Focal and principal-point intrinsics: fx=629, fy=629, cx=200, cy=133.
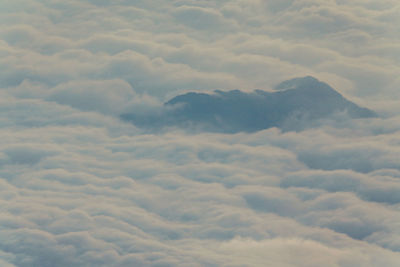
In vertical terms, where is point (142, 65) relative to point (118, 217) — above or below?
above

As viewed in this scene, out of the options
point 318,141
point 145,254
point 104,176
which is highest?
point 318,141

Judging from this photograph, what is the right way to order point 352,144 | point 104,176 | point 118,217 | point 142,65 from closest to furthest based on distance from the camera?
point 118,217, point 104,176, point 352,144, point 142,65

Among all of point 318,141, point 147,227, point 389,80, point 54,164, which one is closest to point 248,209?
point 147,227

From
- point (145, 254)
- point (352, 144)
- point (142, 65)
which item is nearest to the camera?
point (145, 254)

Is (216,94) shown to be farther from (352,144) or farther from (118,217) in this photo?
(118,217)

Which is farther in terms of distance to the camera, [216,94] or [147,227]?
[216,94]

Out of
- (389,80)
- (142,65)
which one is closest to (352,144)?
(389,80)
